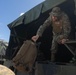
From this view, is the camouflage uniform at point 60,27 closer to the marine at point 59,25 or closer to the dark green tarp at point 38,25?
the marine at point 59,25

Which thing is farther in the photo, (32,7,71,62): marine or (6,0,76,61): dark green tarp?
(6,0,76,61): dark green tarp

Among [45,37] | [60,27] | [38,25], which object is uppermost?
[38,25]

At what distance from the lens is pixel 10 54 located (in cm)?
1129

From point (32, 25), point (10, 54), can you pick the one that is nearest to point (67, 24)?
point (32, 25)

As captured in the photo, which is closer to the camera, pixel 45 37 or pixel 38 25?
pixel 45 37

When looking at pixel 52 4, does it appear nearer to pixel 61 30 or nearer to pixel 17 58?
pixel 61 30

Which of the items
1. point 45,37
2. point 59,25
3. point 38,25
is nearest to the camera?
point 59,25

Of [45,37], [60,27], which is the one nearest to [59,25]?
[60,27]

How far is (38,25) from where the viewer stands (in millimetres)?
9914

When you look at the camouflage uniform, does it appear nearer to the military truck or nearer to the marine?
the marine

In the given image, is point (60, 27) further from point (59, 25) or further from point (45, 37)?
point (45, 37)

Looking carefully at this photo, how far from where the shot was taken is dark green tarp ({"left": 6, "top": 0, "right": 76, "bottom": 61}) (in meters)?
7.95

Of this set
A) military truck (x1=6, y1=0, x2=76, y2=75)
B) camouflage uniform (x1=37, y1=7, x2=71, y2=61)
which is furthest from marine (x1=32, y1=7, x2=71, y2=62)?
military truck (x1=6, y1=0, x2=76, y2=75)

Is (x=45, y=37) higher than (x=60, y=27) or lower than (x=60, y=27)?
lower
